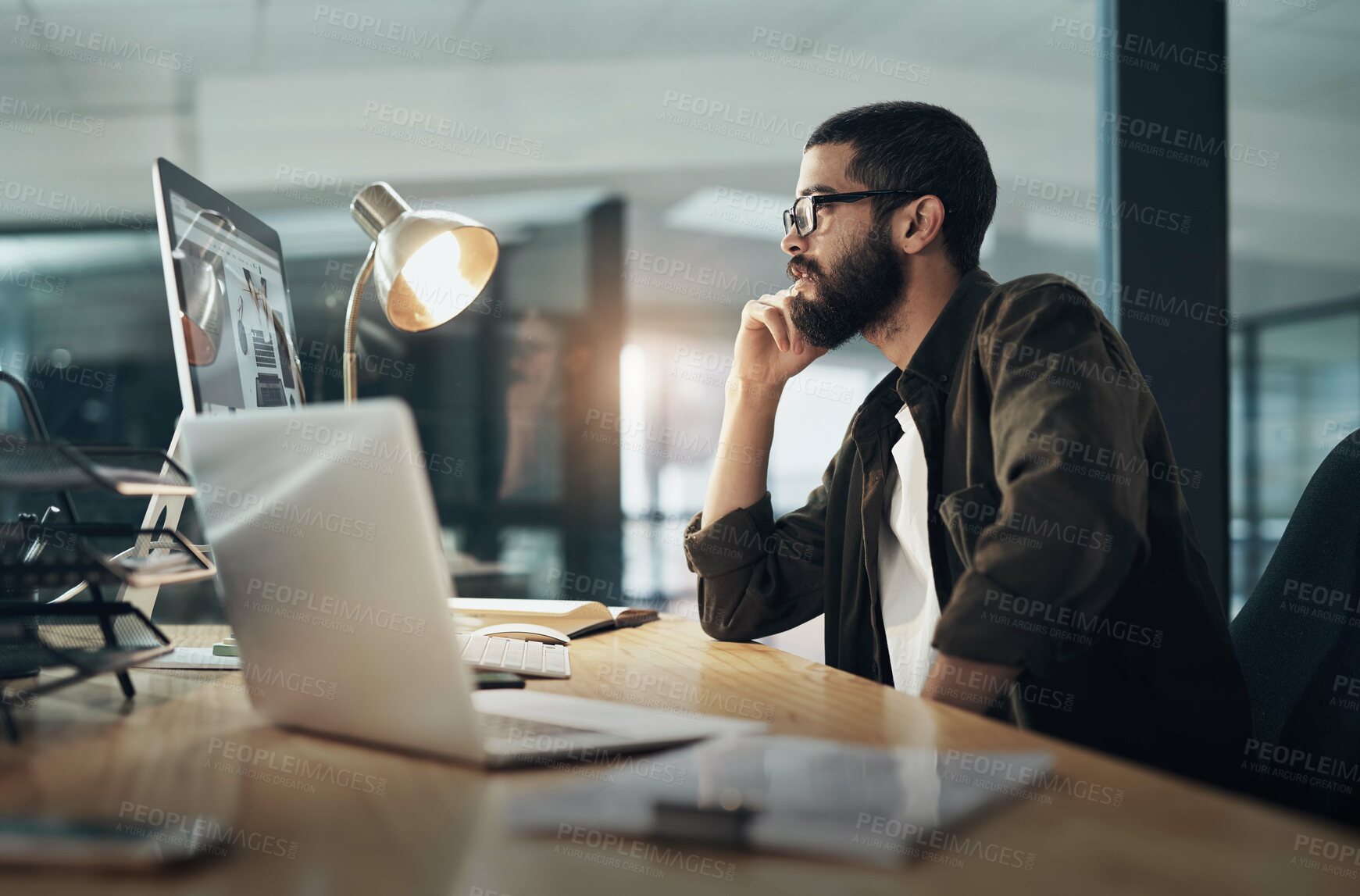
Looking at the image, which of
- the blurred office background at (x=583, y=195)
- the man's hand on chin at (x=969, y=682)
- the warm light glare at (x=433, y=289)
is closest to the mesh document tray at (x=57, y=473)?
the warm light glare at (x=433, y=289)

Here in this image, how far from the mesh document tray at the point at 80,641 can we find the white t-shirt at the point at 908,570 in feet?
2.80

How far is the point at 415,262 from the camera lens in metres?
1.29

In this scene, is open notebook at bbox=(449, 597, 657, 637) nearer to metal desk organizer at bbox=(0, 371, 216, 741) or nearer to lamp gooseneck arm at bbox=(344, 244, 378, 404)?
lamp gooseneck arm at bbox=(344, 244, 378, 404)

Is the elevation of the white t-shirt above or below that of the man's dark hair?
below

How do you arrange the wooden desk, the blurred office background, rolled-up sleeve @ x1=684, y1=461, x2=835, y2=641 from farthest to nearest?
the blurred office background
rolled-up sleeve @ x1=684, y1=461, x2=835, y2=641
the wooden desk

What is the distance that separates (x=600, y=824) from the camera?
0.48m

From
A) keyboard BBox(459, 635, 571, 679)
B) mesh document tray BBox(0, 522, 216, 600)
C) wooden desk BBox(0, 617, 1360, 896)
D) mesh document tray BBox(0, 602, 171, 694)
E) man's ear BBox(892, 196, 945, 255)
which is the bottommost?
keyboard BBox(459, 635, 571, 679)

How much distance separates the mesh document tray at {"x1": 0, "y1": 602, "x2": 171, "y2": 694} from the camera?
0.76 metres

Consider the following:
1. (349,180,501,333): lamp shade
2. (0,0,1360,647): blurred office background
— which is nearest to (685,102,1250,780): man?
(349,180,501,333): lamp shade

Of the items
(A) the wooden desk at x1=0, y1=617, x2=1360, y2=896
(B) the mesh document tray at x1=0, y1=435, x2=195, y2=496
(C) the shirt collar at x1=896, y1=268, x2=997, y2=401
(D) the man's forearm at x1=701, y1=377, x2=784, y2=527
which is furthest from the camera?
(D) the man's forearm at x1=701, y1=377, x2=784, y2=527

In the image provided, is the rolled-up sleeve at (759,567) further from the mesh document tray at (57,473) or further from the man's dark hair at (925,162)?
the mesh document tray at (57,473)

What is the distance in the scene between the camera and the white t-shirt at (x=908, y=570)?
1219 millimetres

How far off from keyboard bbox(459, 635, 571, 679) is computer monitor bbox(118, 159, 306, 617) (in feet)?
1.09

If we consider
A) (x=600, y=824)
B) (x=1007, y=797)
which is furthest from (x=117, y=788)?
(x=1007, y=797)
